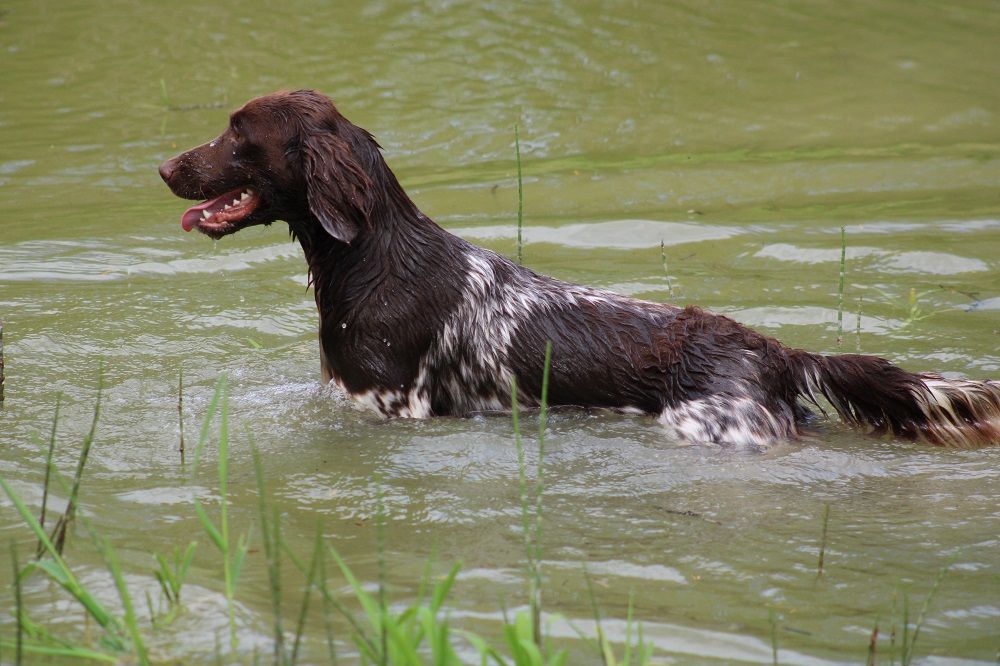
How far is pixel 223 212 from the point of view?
5992 millimetres

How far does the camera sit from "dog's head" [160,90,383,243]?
5.77 m

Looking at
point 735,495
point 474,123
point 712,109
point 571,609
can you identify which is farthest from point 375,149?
point 712,109

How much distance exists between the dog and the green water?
0.16 meters

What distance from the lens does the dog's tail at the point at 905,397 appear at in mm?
5617

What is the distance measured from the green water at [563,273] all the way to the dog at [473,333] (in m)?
0.16

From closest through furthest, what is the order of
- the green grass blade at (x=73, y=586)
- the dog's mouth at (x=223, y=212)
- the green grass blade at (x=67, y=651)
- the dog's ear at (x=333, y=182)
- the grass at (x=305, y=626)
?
the grass at (x=305, y=626)
the green grass blade at (x=67, y=651)
the green grass blade at (x=73, y=586)
the dog's ear at (x=333, y=182)
the dog's mouth at (x=223, y=212)

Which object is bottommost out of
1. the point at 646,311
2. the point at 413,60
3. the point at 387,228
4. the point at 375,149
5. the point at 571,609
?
the point at 571,609

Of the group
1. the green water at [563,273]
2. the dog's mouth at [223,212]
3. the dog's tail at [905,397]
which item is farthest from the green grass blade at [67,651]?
the dog's tail at [905,397]

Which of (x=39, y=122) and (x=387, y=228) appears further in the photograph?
(x=39, y=122)

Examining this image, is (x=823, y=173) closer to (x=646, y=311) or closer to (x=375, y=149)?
(x=646, y=311)

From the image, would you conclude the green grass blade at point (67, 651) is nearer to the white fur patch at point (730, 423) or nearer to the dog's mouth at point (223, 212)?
the dog's mouth at point (223, 212)

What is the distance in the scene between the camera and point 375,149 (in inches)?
236

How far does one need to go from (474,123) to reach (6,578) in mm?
7221

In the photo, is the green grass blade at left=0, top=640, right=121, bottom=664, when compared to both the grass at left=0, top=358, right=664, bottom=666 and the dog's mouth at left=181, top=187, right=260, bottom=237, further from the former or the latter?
the dog's mouth at left=181, top=187, right=260, bottom=237
